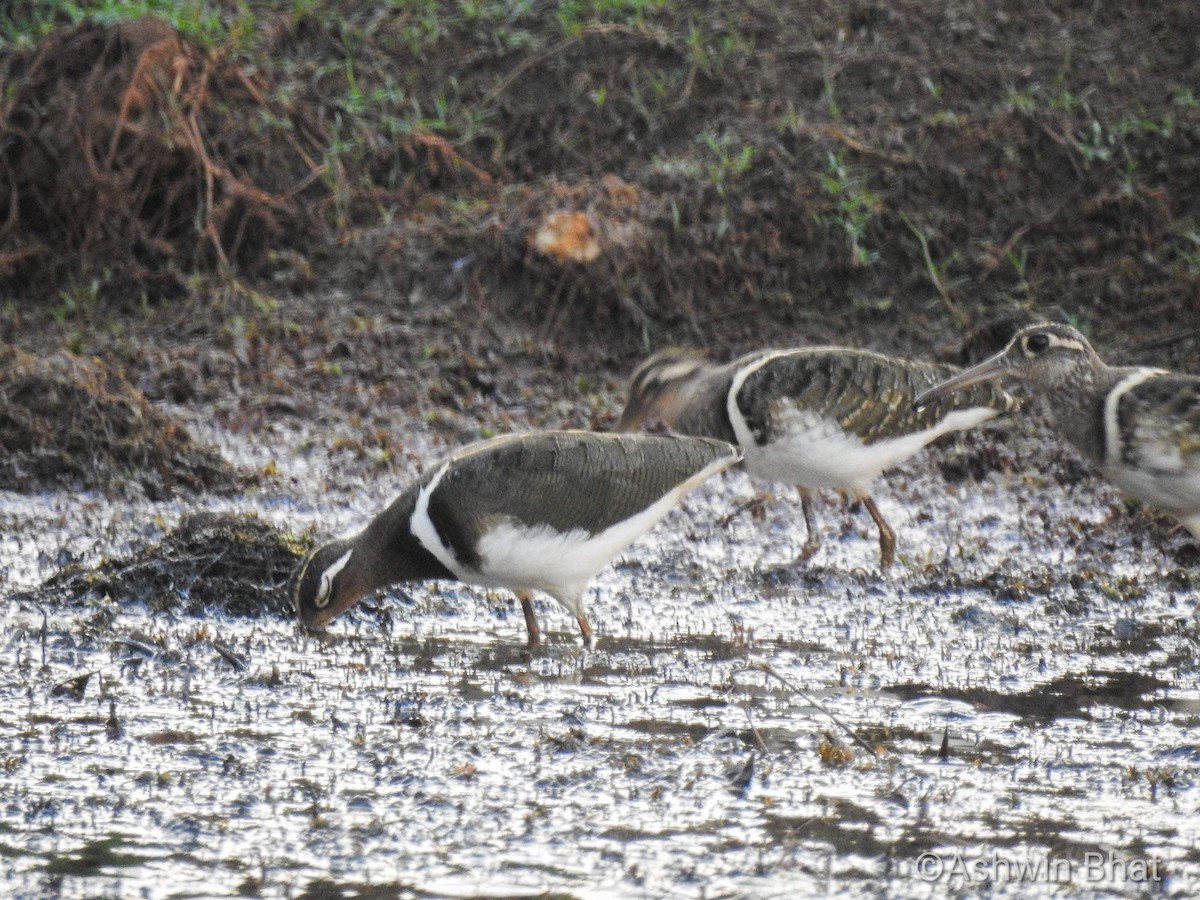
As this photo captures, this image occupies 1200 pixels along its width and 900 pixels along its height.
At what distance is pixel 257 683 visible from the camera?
18.9 feet

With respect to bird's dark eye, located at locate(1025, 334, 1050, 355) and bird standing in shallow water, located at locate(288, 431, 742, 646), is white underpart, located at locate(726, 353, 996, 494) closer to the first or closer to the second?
bird's dark eye, located at locate(1025, 334, 1050, 355)

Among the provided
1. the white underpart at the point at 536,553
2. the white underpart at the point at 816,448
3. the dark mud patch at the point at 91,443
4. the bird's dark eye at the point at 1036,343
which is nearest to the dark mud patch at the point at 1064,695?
the white underpart at the point at 536,553

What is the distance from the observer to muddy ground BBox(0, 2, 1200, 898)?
14.8ft

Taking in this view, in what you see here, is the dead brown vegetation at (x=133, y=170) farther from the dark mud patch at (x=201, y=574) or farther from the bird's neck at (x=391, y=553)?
the bird's neck at (x=391, y=553)

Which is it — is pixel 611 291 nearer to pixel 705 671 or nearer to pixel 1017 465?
pixel 1017 465

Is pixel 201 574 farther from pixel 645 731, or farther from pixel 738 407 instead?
pixel 738 407

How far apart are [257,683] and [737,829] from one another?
1.99 meters

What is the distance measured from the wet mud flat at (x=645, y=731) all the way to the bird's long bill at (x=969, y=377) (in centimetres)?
71

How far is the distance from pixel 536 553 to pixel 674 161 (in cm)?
553

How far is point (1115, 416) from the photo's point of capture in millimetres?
6805

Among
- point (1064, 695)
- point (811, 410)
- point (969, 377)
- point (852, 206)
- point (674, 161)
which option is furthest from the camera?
point (674, 161)

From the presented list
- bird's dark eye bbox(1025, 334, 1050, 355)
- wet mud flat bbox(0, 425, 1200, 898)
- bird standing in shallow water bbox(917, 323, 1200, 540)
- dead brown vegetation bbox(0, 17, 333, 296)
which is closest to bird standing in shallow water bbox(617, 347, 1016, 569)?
wet mud flat bbox(0, 425, 1200, 898)

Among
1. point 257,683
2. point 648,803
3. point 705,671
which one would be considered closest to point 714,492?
point 705,671

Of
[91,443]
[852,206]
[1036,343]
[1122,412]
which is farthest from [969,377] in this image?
[91,443]
